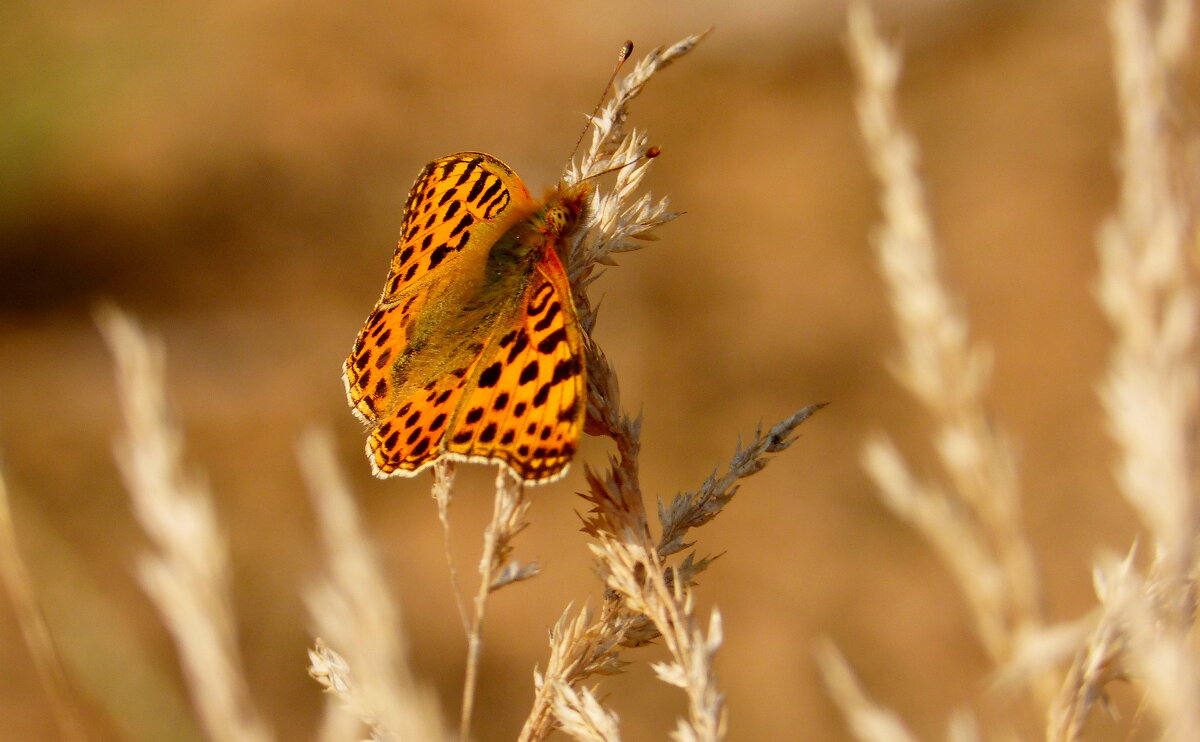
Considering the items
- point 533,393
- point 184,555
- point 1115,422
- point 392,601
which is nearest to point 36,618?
point 184,555

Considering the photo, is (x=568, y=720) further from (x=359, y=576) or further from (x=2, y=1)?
(x=2, y=1)

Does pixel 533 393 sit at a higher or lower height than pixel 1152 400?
higher

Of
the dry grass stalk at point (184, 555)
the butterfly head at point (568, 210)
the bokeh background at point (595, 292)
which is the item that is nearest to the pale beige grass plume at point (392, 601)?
the dry grass stalk at point (184, 555)

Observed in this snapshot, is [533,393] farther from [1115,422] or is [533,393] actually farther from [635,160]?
[1115,422]

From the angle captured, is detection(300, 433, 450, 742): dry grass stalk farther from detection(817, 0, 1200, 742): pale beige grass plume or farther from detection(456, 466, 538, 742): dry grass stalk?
detection(817, 0, 1200, 742): pale beige grass plume

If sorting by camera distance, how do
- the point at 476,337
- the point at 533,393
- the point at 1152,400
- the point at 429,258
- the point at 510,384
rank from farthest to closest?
the point at 429,258 < the point at 476,337 < the point at 510,384 < the point at 533,393 < the point at 1152,400

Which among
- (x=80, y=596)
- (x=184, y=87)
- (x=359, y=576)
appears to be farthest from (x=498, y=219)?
(x=184, y=87)

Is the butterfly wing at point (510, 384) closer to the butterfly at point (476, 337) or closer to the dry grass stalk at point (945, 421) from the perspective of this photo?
the butterfly at point (476, 337)
